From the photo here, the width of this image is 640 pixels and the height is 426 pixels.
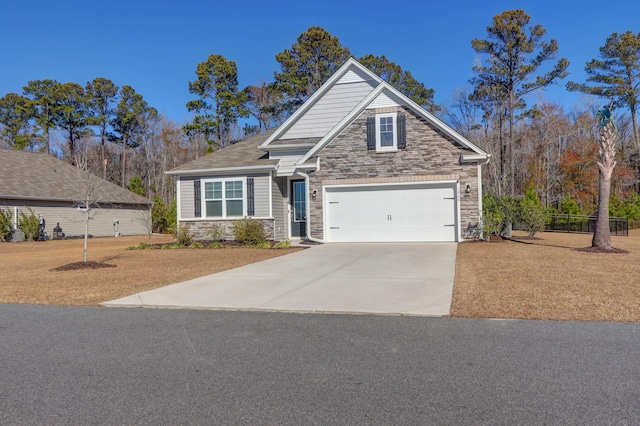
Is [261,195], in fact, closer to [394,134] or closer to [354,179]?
[354,179]

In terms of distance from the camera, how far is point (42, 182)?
27281mm

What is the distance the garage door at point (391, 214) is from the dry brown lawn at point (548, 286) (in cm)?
354

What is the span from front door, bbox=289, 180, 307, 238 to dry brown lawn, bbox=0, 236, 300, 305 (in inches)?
148

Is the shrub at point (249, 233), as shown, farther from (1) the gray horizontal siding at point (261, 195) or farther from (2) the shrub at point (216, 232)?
(2) the shrub at point (216, 232)

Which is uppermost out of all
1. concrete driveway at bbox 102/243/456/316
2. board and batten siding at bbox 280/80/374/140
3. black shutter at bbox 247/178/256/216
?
board and batten siding at bbox 280/80/374/140

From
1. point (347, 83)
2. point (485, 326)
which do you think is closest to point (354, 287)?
point (485, 326)

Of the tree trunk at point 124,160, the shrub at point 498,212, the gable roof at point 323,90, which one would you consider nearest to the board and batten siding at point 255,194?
the gable roof at point 323,90

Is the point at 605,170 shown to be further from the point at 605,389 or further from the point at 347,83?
the point at 605,389

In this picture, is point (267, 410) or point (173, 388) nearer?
point (267, 410)

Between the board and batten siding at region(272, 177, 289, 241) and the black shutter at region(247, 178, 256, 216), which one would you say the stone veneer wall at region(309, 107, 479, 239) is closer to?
the board and batten siding at region(272, 177, 289, 241)

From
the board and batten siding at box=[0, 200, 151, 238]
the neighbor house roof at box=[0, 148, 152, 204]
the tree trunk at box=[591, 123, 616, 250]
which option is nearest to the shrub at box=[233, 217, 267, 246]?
the board and batten siding at box=[0, 200, 151, 238]

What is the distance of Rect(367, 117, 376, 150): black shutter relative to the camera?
16.5 meters

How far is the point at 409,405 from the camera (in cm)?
343

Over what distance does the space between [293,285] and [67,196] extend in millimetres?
23672
